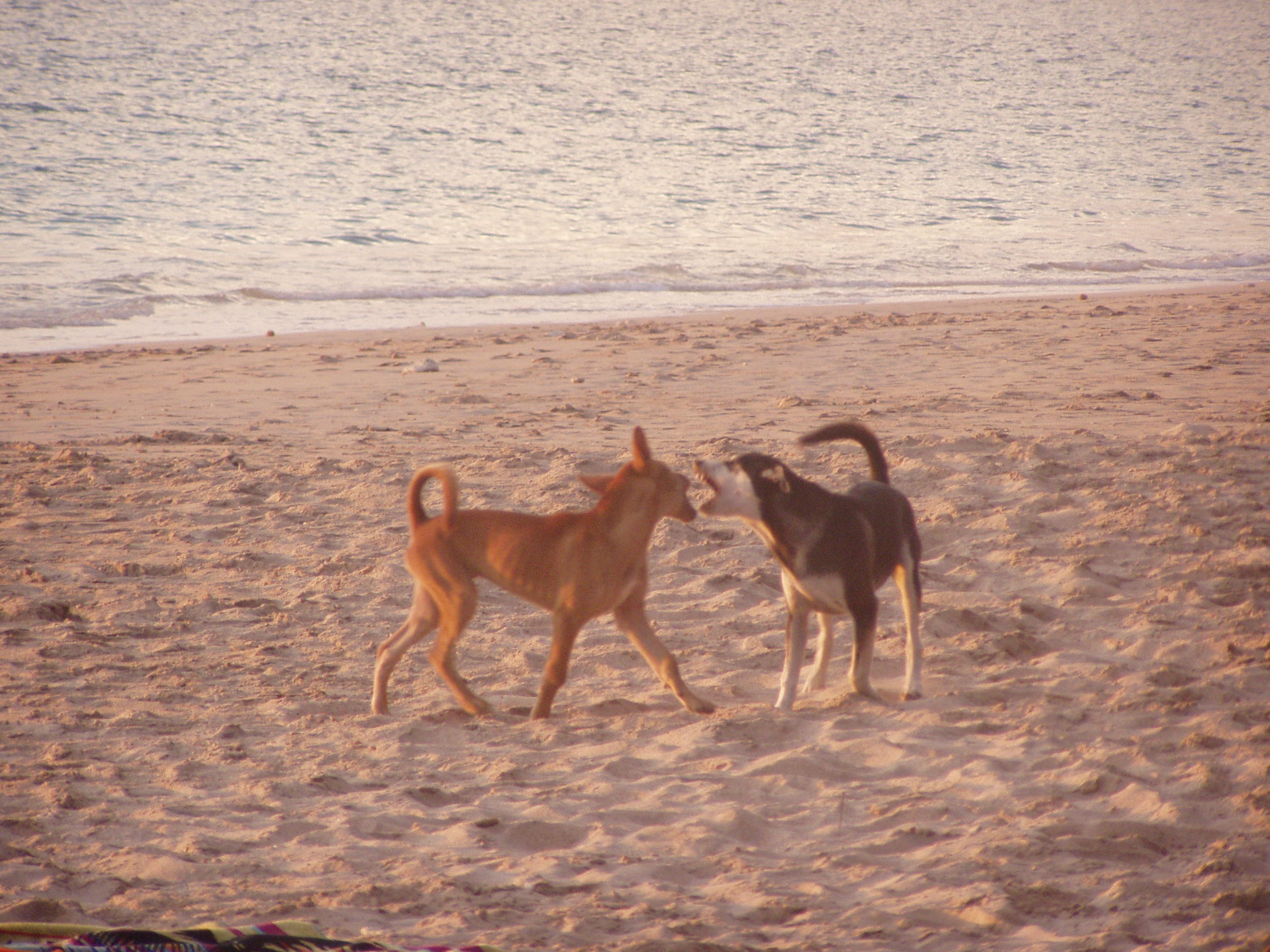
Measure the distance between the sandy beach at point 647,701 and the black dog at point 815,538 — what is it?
1.04 feet

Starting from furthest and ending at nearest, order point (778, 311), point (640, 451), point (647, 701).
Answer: point (778, 311) < point (647, 701) < point (640, 451)

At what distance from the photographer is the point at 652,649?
14.0 ft

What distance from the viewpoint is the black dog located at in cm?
409

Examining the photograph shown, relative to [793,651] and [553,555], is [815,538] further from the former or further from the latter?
[553,555]

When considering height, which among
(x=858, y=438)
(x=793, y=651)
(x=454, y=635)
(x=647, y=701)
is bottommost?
(x=647, y=701)

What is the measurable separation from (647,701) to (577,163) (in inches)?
1027

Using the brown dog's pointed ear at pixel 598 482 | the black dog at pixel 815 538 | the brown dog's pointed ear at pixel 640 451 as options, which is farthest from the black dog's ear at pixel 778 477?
the brown dog's pointed ear at pixel 598 482

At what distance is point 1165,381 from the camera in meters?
9.30

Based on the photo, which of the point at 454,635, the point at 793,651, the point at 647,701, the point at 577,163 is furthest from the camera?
the point at 577,163

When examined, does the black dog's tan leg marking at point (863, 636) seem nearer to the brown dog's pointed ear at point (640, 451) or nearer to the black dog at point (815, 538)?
the black dog at point (815, 538)

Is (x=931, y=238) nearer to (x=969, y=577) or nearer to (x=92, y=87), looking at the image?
(x=969, y=577)

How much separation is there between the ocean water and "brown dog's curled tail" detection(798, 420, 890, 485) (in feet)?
31.9

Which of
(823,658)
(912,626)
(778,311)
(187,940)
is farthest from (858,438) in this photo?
(778,311)

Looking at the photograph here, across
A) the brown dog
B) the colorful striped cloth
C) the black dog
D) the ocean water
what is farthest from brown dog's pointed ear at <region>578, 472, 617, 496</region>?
the ocean water
